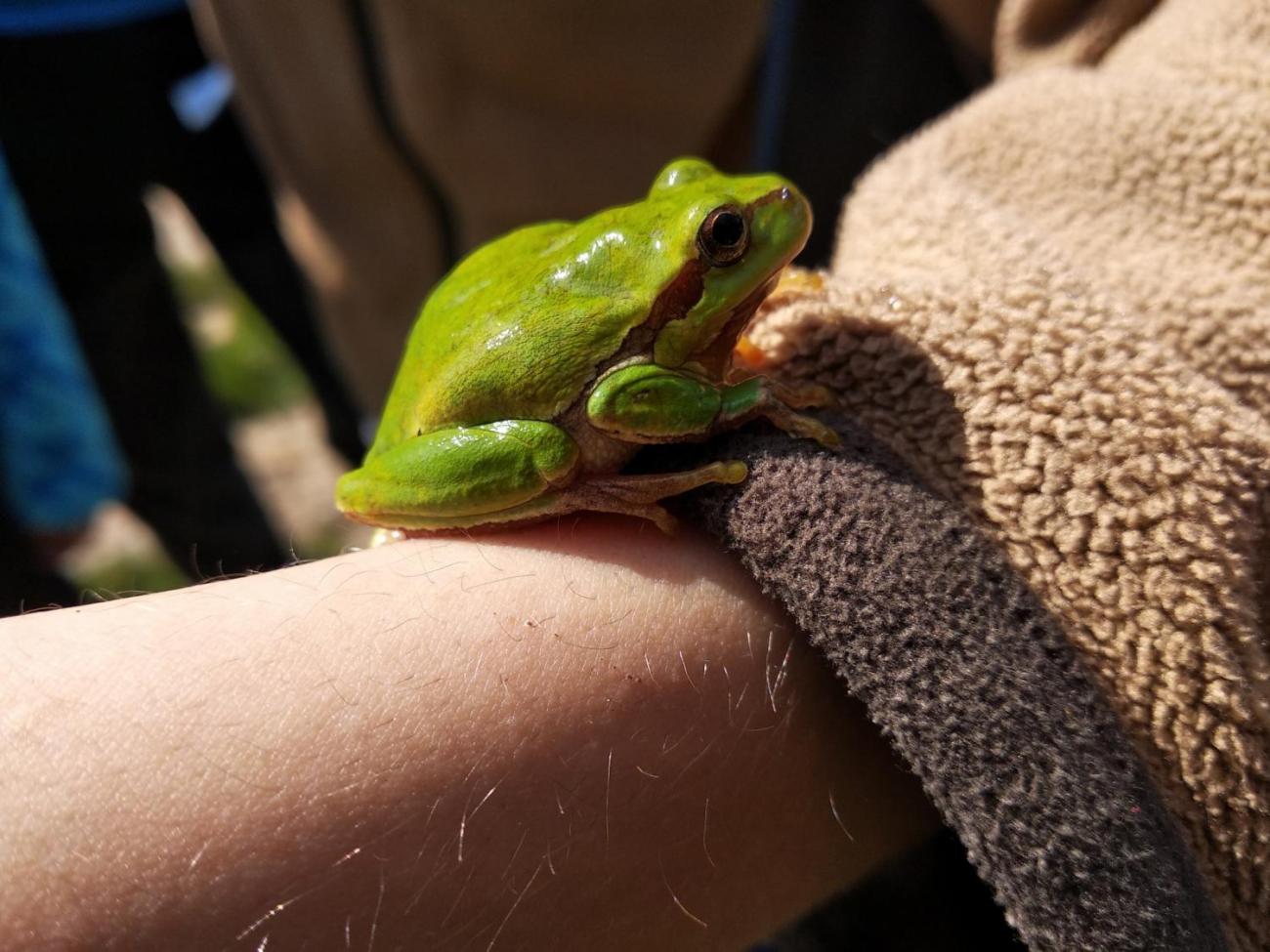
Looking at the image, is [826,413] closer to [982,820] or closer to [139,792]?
[982,820]

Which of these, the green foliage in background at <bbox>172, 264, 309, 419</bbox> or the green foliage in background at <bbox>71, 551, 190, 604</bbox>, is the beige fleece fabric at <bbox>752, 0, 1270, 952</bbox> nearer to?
the green foliage in background at <bbox>71, 551, 190, 604</bbox>

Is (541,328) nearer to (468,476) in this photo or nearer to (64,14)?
(468,476)

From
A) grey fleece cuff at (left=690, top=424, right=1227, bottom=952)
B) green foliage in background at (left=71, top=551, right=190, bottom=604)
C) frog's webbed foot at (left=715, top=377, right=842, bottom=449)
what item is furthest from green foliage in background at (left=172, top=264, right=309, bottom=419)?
grey fleece cuff at (left=690, top=424, right=1227, bottom=952)

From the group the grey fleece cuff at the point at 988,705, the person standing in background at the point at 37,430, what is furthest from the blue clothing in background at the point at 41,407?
the grey fleece cuff at the point at 988,705

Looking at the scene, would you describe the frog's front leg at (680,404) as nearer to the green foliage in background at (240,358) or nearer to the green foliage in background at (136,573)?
the green foliage in background at (136,573)

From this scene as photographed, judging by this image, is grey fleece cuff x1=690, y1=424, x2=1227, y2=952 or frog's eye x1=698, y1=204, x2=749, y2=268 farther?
frog's eye x1=698, y1=204, x2=749, y2=268

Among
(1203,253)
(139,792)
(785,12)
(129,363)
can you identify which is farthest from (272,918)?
(129,363)

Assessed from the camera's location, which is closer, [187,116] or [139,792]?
[139,792]
